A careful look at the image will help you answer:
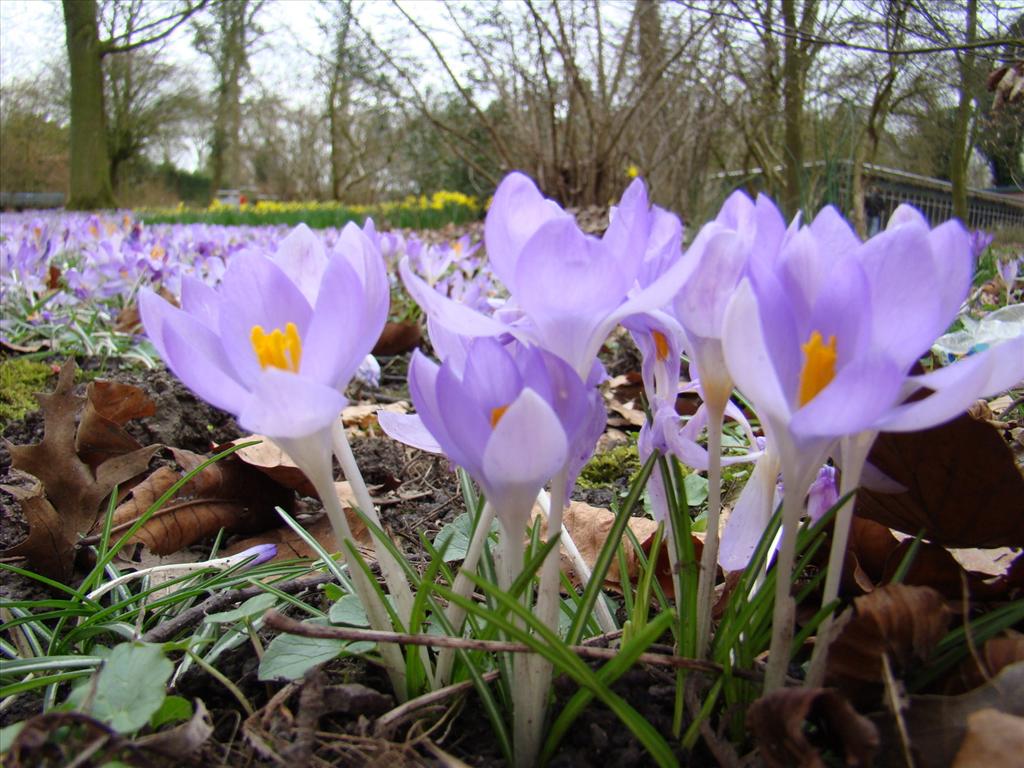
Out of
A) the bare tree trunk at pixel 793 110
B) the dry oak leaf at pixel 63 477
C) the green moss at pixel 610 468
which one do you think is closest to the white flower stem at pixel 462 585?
the dry oak leaf at pixel 63 477

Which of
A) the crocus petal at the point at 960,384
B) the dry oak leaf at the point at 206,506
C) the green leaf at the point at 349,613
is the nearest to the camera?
the crocus petal at the point at 960,384

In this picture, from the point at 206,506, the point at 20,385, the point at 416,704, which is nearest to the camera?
the point at 416,704

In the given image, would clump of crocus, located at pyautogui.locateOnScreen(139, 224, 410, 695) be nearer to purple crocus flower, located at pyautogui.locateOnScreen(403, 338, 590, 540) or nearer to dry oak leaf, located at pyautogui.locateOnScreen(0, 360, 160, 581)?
purple crocus flower, located at pyautogui.locateOnScreen(403, 338, 590, 540)

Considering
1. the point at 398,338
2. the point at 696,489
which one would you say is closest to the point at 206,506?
the point at 696,489

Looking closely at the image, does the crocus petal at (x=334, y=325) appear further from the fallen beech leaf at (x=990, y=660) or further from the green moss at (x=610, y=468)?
the green moss at (x=610, y=468)

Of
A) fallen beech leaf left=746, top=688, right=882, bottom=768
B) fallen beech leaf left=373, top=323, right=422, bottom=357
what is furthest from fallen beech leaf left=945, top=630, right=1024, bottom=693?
fallen beech leaf left=373, top=323, right=422, bottom=357

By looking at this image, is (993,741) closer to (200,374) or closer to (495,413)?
(495,413)
